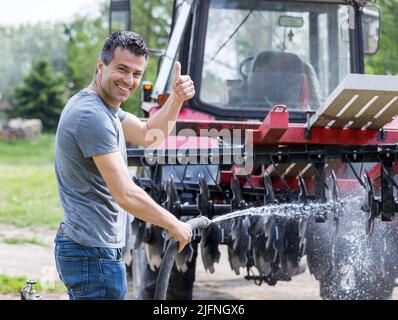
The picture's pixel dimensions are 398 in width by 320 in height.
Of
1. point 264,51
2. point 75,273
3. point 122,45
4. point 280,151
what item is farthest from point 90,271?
point 264,51

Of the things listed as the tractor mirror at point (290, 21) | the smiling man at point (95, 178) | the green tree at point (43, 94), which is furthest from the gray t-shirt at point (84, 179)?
the green tree at point (43, 94)

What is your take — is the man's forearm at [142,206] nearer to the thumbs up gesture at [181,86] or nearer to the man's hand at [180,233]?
the man's hand at [180,233]

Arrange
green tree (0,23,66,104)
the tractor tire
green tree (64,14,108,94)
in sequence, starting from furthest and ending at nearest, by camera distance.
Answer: green tree (0,23,66,104)
green tree (64,14,108,94)
the tractor tire

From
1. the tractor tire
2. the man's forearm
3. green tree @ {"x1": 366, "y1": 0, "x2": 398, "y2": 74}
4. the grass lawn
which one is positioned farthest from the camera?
green tree @ {"x1": 366, "y1": 0, "x2": 398, "y2": 74}

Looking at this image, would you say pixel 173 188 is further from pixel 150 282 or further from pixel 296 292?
pixel 296 292

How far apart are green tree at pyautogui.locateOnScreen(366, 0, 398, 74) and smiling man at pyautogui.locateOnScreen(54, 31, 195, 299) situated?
10604mm

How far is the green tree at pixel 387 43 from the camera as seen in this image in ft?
46.5

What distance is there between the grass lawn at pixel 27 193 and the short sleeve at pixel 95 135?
304 inches

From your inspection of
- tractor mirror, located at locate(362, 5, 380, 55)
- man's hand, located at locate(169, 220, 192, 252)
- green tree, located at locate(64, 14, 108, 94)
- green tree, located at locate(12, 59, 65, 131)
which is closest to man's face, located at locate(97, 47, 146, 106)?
man's hand, located at locate(169, 220, 192, 252)

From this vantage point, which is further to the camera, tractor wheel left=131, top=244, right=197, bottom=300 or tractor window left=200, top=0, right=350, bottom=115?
tractor window left=200, top=0, right=350, bottom=115

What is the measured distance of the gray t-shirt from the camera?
12.0 ft

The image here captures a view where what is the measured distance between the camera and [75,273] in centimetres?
376

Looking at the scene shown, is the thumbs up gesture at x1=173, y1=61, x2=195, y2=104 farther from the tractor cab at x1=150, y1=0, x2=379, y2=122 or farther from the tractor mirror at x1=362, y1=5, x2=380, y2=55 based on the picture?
the tractor mirror at x1=362, y1=5, x2=380, y2=55

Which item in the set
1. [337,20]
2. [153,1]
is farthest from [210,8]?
[153,1]
